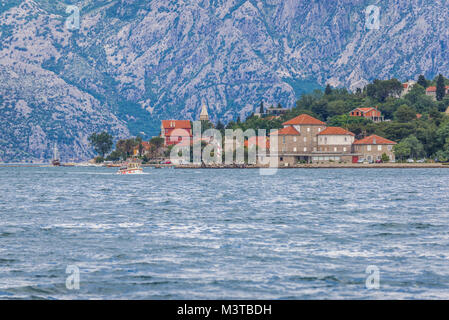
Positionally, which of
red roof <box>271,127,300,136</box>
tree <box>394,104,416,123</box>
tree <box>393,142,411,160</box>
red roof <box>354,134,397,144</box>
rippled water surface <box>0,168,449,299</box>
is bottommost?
rippled water surface <box>0,168,449,299</box>

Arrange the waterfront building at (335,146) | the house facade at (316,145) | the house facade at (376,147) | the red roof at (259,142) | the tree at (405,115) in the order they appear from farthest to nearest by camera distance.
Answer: the tree at (405,115), the red roof at (259,142), the waterfront building at (335,146), the house facade at (316,145), the house facade at (376,147)

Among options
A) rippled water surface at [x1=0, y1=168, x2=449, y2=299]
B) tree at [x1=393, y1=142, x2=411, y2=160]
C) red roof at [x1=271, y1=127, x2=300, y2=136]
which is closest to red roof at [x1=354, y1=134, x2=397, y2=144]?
tree at [x1=393, y1=142, x2=411, y2=160]

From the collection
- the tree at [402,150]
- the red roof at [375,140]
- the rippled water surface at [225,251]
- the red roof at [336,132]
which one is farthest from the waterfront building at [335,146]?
the rippled water surface at [225,251]

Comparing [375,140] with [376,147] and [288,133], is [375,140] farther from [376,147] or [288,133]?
[288,133]

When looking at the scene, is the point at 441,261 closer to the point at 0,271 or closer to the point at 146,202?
the point at 0,271

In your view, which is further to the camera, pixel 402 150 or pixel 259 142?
pixel 259 142

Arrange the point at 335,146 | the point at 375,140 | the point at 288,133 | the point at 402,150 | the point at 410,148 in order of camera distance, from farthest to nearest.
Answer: the point at 288,133 < the point at 335,146 < the point at 375,140 < the point at 410,148 < the point at 402,150

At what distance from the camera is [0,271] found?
2305 cm

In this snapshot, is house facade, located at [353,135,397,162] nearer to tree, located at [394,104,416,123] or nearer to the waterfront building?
the waterfront building

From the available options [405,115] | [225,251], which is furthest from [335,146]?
[225,251]

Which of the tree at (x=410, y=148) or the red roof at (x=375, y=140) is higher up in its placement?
the red roof at (x=375, y=140)

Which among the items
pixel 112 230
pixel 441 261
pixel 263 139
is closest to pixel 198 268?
pixel 441 261

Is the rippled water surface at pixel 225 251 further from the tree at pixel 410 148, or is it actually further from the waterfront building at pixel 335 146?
the waterfront building at pixel 335 146
